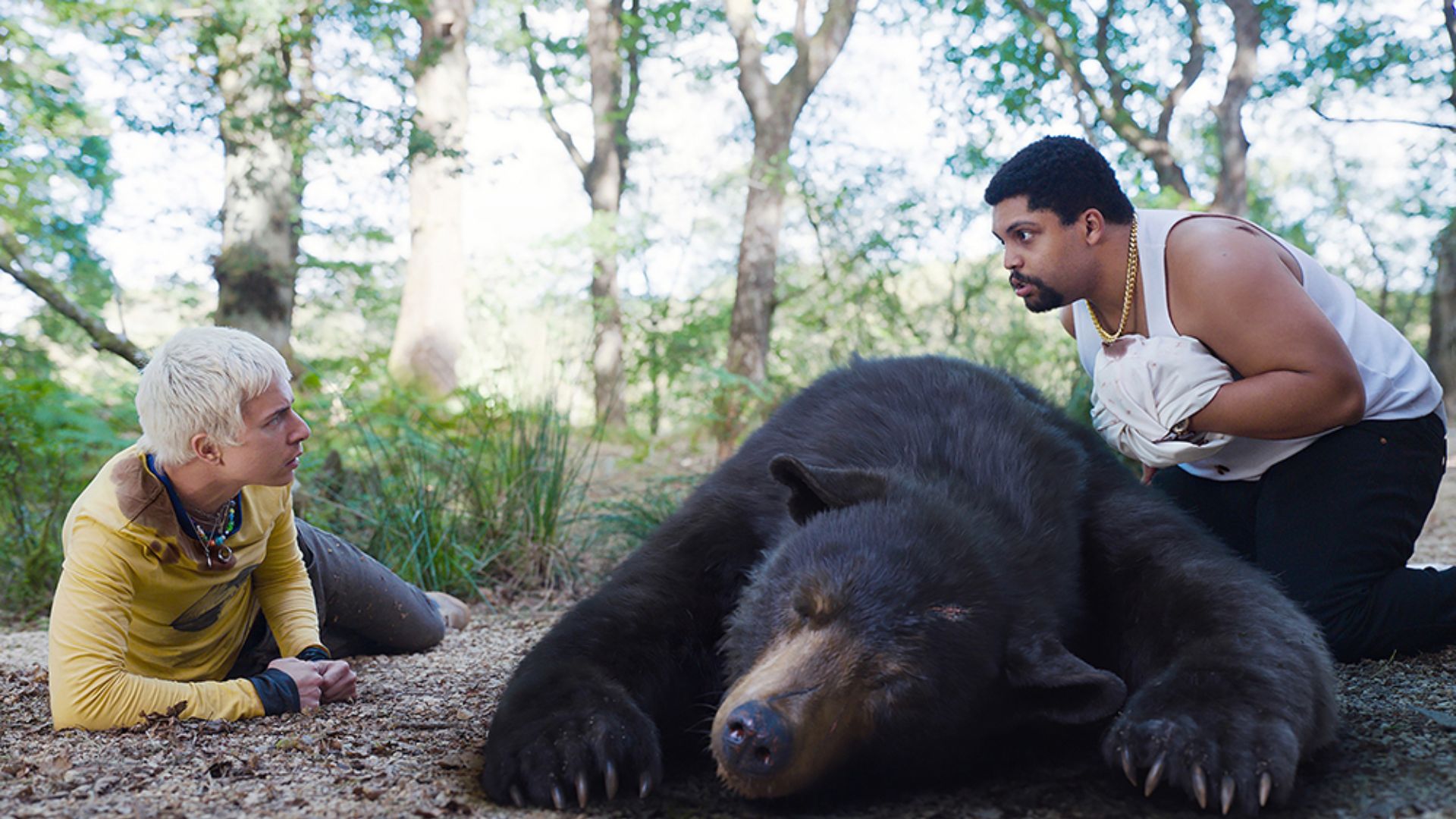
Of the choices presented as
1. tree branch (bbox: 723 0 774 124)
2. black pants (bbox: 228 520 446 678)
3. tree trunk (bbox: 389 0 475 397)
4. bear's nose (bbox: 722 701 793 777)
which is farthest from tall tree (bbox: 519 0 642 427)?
bear's nose (bbox: 722 701 793 777)

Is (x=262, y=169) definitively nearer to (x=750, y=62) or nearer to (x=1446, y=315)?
(x=750, y=62)

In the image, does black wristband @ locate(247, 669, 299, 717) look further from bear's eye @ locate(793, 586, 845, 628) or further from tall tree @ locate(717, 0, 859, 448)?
tall tree @ locate(717, 0, 859, 448)

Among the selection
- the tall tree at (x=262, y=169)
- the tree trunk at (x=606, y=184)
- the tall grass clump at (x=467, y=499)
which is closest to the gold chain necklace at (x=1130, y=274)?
the tall grass clump at (x=467, y=499)

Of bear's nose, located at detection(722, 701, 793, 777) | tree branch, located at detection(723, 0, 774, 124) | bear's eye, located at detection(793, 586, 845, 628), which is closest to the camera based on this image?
bear's nose, located at detection(722, 701, 793, 777)

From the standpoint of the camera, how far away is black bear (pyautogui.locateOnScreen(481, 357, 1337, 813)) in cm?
206

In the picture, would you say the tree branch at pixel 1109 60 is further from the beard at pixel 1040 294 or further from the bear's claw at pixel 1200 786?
the bear's claw at pixel 1200 786

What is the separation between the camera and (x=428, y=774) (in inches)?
93.9

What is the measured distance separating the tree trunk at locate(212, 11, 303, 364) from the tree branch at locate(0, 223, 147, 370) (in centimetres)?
77

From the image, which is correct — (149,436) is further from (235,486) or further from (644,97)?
(644,97)

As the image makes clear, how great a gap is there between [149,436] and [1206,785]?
8.97 feet

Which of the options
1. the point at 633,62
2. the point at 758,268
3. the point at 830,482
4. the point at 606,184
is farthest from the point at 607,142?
the point at 830,482

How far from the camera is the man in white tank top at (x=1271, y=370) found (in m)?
3.31

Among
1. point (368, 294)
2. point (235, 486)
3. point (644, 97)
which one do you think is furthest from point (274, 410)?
point (644, 97)

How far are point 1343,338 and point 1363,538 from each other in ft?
2.21
